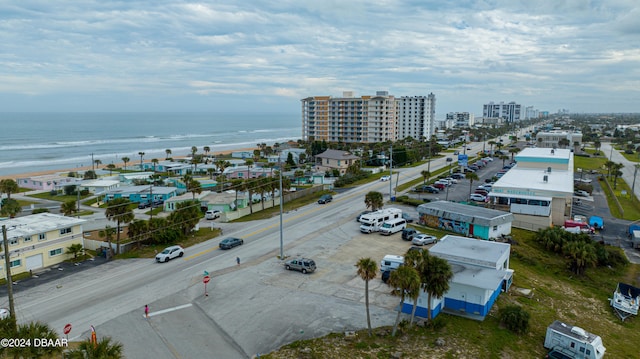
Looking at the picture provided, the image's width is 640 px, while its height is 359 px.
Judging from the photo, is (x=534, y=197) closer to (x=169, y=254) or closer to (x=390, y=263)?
(x=390, y=263)

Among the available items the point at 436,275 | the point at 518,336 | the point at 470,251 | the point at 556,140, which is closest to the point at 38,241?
the point at 436,275

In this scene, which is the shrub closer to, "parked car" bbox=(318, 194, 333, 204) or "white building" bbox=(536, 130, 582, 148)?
"parked car" bbox=(318, 194, 333, 204)

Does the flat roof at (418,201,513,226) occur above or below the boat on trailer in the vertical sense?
above

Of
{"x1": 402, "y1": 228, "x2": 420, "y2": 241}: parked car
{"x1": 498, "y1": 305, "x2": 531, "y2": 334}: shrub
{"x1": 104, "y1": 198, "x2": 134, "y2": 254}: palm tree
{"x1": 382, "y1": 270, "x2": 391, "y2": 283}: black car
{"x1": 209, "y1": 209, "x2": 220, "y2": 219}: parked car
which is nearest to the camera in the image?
{"x1": 498, "y1": 305, "x2": 531, "y2": 334}: shrub

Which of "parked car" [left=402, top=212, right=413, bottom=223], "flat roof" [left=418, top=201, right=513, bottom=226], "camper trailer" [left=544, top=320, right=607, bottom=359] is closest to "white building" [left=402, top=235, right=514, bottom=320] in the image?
"camper trailer" [left=544, top=320, right=607, bottom=359]

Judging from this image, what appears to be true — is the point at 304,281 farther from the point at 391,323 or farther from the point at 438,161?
the point at 438,161

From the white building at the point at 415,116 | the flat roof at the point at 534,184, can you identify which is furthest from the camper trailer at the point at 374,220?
the white building at the point at 415,116
